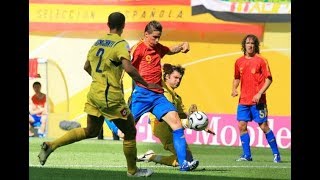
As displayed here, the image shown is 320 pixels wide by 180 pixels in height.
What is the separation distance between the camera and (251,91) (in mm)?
13930

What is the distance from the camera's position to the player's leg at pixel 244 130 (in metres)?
13.2

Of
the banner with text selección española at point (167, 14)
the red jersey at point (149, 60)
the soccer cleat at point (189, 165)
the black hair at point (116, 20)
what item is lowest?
the soccer cleat at point (189, 165)

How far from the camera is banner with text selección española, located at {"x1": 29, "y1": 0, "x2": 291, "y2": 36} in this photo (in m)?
17.7

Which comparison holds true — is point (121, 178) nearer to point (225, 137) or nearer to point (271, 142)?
point (271, 142)

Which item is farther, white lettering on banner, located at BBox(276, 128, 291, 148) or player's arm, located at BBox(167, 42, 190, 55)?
white lettering on banner, located at BBox(276, 128, 291, 148)

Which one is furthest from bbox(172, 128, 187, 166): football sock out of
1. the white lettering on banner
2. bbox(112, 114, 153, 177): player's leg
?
the white lettering on banner

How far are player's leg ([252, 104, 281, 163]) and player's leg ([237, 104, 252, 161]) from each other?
4.2 inches

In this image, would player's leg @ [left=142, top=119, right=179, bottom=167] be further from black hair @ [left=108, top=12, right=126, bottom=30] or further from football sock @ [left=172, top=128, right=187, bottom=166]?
black hair @ [left=108, top=12, right=126, bottom=30]

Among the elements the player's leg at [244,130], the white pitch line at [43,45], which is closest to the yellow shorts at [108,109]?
the player's leg at [244,130]

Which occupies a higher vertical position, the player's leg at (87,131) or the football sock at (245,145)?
the player's leg at (87,131)

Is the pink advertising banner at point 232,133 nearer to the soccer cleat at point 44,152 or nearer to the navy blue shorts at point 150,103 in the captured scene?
the navy blue shorts at point 150,103

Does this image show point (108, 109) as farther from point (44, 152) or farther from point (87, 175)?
point (87, 175)

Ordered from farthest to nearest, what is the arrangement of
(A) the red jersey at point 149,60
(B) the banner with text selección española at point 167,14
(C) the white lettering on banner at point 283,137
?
(B) the banner with text selección española at point 167,14
(C) the white lettering on banner at point 283,137
(A) the red jersey at point 149,60

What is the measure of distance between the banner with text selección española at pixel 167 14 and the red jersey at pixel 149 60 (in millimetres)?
6366
